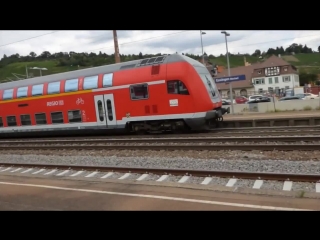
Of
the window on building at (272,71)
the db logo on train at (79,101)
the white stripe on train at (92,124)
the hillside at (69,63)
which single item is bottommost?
the white stripe on train at (92,124)

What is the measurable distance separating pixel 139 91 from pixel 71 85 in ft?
14.9

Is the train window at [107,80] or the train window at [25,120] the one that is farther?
the train window at [25,120]

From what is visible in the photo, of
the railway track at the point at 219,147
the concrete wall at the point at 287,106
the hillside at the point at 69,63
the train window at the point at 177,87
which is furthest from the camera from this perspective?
the hillside at the point at 69,63

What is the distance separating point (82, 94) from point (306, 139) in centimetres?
1129

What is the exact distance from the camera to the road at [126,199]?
Result: 5993 mm

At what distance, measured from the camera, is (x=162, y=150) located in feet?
40.5

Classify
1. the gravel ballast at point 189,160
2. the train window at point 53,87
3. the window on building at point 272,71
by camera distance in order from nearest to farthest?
the gravel ballast at point 189,160, the train window at point 53,87, the window on building at point 272,71

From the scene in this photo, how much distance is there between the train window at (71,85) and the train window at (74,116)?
120cm

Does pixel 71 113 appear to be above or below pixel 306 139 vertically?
above

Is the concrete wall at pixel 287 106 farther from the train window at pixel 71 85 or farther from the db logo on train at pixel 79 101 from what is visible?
the train window at pixel 71 85

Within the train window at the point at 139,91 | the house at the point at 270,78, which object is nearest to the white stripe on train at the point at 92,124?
the train window at the point at 139,91

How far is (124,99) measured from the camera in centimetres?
1653

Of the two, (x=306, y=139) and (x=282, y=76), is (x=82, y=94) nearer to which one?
(x=306, y=139)
